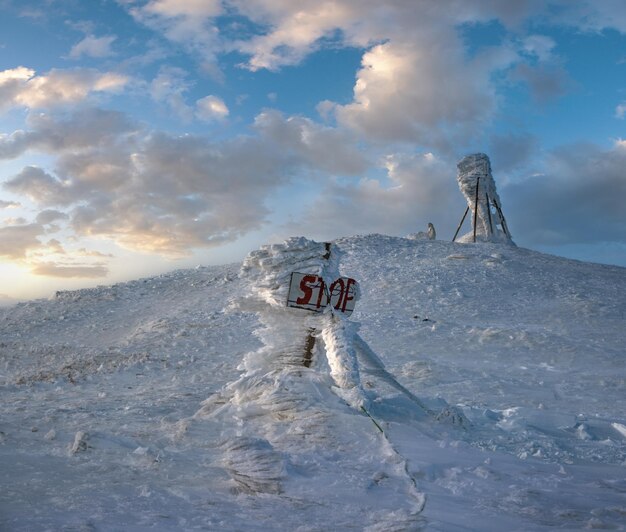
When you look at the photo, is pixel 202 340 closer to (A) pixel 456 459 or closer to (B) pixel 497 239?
(A) pixel 456 459

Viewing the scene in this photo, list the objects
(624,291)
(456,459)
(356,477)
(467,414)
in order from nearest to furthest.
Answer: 1. (356,477)
2. (456,459)
3. (467,414)
4. (624,291)

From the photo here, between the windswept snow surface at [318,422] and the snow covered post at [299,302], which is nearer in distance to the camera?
the windswept snow surface at [318,422]

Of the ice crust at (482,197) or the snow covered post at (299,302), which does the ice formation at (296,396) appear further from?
the ice crust at (482,197)

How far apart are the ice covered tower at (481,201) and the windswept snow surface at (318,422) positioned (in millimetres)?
12815

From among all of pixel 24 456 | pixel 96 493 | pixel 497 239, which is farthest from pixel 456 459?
pixel 497 239

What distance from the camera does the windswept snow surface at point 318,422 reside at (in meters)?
4.92

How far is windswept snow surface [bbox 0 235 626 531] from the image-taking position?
4918 mm

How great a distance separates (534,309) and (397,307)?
500cm

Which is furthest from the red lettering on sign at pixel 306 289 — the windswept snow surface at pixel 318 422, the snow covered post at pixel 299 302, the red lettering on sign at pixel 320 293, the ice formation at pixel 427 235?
the ice formation at pixel 427 235

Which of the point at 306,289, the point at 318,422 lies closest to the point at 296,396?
the point at 318,422

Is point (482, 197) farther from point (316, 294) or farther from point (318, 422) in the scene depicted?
point (318, 422)

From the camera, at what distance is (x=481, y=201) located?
3209 cm

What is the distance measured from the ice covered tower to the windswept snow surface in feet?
42.0

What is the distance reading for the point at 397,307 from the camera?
777 inches
